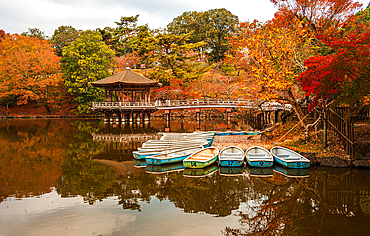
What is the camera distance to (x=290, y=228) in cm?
723

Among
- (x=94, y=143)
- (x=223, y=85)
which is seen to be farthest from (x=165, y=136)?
(x=223, y=85)

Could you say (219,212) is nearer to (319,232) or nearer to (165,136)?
(319,232)

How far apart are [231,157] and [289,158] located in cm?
329

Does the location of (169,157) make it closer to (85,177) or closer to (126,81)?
(85,177)

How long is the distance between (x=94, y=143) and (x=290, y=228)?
58.0 feet

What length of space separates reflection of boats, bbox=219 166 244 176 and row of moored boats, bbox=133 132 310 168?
0.22m

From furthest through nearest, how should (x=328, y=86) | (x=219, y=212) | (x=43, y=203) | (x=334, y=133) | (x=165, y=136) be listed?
(x=165, y=136) < (x=334, y=133) < (x=328, y=86) < (x=43, y=203) < (x=219, y=212)

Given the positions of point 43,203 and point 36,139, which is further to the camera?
point 36,139

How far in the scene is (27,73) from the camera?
4741cm

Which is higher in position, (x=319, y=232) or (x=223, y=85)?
(x=223, y=85)

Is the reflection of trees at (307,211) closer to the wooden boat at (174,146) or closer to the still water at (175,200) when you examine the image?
the still water at (175,200)

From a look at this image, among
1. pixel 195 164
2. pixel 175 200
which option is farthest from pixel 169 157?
pixel 175 200

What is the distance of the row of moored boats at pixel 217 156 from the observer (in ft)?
43.0

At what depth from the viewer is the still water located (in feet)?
24.0
